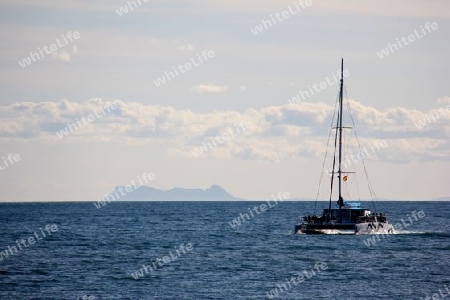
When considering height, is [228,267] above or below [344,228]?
below

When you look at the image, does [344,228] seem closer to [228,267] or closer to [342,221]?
[342,221]

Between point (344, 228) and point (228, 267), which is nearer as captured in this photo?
point (228, 267)

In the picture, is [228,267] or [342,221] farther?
[342,221]

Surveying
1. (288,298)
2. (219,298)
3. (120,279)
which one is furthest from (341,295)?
(120,279)

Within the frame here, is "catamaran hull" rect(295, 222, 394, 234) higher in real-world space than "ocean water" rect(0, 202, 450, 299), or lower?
higher

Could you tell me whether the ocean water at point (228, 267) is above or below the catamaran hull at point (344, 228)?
below

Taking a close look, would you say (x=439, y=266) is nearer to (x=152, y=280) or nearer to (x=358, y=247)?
(x=358, y=247)

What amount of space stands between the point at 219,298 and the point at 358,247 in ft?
117

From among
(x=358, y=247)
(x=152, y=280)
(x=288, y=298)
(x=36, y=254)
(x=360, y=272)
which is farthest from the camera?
(x=358, y=247)

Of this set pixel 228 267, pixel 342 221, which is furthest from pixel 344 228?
pixel 228 267

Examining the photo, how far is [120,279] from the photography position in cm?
6381

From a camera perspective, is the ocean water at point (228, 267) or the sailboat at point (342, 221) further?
the sailboat at point (342, 221)

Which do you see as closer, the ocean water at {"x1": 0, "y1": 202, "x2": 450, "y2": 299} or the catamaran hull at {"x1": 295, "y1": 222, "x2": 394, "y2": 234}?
the ocean water at {"x1": 0, "y1": 202, "x2": 450, "y2": 299}

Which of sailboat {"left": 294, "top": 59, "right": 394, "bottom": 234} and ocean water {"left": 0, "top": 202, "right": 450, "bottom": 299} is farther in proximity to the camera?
sailboat {"left": 294, "top": 59, "right": 394, "bottom": 234}
